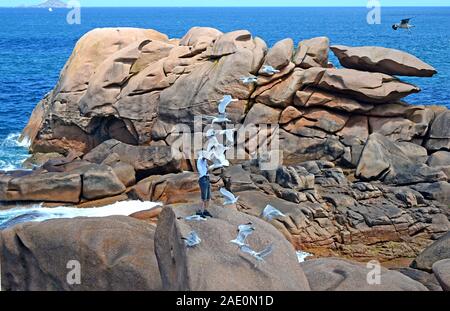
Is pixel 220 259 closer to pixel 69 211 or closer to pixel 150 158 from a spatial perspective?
pixel 69 211

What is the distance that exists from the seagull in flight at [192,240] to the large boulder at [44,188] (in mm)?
15796

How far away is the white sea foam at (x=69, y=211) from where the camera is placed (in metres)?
26.3

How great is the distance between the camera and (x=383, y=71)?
31594 mm

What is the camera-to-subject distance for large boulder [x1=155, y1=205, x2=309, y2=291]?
11766 mm

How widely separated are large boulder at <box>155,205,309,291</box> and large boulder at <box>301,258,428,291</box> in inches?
26.6

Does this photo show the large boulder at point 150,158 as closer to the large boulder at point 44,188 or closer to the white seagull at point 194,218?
the large boulder at point 44,188

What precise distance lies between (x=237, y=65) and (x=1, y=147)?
13936mm

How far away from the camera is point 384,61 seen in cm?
3108

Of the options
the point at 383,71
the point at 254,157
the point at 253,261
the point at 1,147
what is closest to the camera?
the point at 253,261

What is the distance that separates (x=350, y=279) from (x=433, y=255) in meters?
8.47

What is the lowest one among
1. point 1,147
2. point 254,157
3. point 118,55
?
point 1,147
